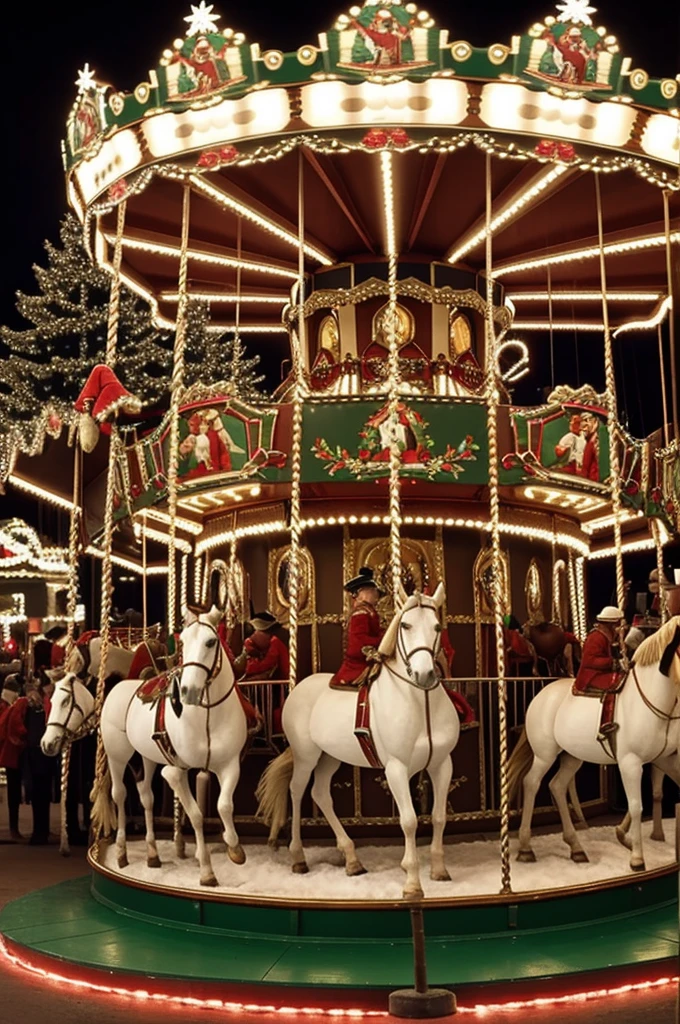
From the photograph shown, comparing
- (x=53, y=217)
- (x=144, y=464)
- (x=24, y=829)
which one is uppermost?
(x=53, y=217)

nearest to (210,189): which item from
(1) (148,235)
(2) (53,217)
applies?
(1) (148,235)

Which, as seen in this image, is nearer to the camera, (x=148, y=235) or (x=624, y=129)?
(x=624, y=129)

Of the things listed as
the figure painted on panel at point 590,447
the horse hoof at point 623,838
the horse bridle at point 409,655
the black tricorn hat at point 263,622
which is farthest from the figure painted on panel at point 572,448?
the horse bridle at point 409,655

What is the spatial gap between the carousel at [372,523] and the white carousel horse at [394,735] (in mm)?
27

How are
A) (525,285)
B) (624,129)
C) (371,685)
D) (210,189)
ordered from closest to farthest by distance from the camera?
(371,685)
(624,129)
(210,189)
(525,285)

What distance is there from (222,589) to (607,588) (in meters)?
16.5

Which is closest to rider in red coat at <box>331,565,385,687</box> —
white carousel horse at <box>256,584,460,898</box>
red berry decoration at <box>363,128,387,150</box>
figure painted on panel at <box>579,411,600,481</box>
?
white carousel horse at <box>256,584,460,898</box>

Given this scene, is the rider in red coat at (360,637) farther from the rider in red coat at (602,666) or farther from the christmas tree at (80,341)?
Answer: the christmas tree at (80,341)

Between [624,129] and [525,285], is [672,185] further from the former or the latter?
[525,285]

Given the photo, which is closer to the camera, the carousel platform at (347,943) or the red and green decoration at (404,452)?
the carousel platform at (347,943)

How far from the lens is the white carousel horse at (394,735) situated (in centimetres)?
938

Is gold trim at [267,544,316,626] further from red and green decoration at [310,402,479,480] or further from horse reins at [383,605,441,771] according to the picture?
horse reins at [383,605,441,771]

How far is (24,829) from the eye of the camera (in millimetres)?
17984

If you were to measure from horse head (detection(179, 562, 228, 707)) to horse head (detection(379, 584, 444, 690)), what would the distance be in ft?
4.97
